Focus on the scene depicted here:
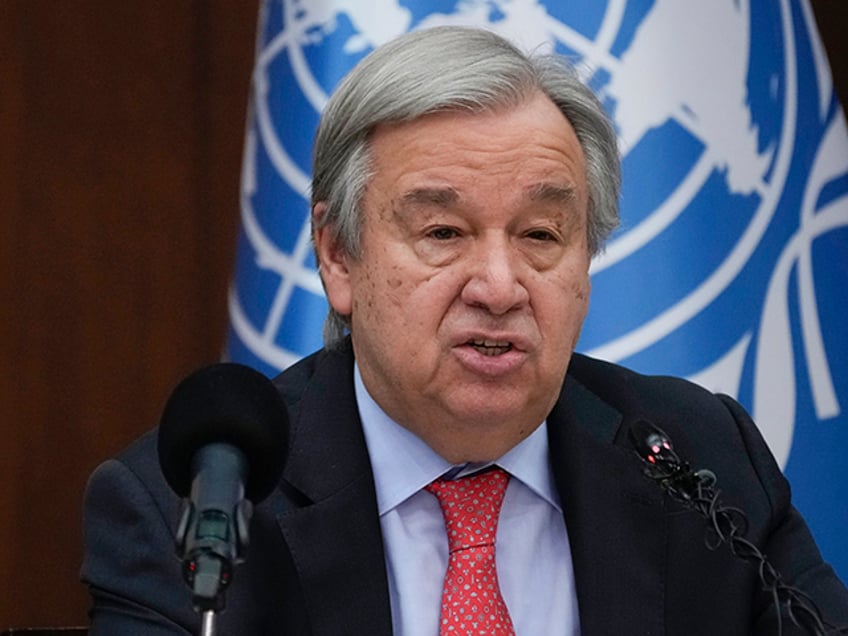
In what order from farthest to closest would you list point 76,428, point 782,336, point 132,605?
point 76,428 → point 782,336 → point 132,605

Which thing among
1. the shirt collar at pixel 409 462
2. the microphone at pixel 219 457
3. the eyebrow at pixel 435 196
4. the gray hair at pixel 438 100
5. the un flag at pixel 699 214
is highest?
the un flag at pixel 699 214

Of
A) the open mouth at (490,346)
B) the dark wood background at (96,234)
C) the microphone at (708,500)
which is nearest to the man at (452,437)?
the open mouth at (490,346)

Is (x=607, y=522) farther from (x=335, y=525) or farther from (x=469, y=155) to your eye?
(x=469, y=155)

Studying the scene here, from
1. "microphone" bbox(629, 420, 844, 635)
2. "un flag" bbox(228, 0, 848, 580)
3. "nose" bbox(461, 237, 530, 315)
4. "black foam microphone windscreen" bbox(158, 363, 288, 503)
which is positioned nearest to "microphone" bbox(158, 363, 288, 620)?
"black foam microphone windscreen" bbox(158, 363, 288, 503)

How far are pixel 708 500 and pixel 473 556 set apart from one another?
345 mm

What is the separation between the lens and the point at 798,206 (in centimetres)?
273

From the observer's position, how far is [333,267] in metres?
2.03

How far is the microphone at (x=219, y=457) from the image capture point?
3.98 feet

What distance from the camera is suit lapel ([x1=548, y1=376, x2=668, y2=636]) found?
194 centimetres

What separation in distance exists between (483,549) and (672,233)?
0.99 meters

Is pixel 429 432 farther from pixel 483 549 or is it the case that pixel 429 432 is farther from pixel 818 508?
pixel 818 508

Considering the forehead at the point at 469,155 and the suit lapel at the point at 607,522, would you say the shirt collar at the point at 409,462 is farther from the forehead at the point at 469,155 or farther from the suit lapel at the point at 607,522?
the forehead at the point at 469,155

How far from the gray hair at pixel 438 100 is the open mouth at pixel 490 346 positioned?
0.22 meters

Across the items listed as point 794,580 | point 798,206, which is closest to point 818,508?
point 798,206
